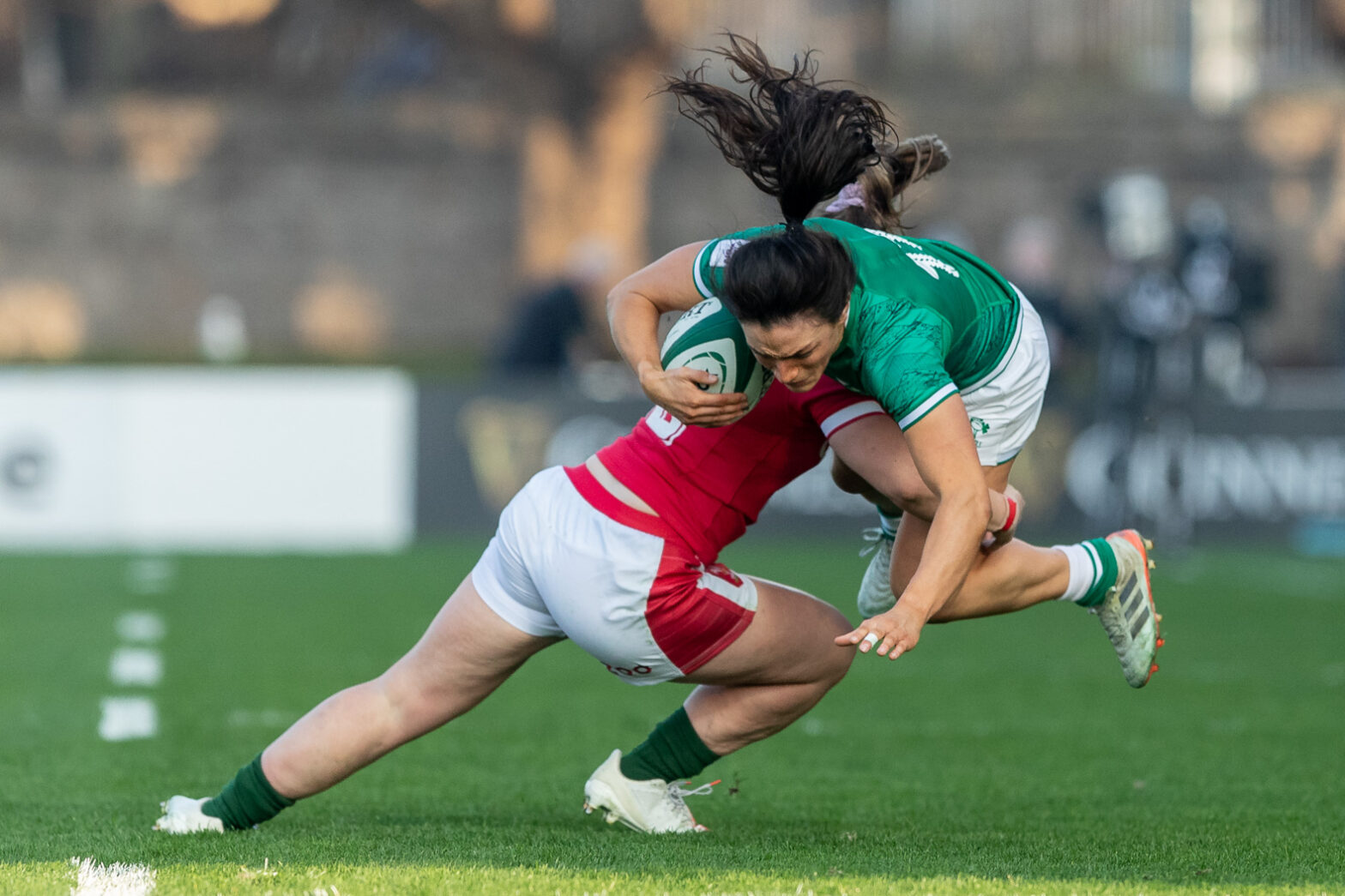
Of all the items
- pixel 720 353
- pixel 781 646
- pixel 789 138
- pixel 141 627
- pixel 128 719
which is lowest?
pixel 141 627

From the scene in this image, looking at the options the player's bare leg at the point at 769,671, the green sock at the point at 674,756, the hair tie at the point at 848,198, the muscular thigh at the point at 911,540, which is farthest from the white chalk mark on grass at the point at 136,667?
the hair tie at the point at 848,198

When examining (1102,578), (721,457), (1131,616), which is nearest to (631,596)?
(721,457)

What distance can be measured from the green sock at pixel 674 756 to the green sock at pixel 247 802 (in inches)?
34.5

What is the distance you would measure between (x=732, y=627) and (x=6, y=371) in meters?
10.3

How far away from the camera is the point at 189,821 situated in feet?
15.1

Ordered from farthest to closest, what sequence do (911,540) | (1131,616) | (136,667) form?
(136,667) → (1131,616) → (911,540)

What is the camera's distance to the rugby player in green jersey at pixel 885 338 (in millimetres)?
3904

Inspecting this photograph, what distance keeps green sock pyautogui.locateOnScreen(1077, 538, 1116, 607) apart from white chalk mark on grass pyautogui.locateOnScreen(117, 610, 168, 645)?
5.02m

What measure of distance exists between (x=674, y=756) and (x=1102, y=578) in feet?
3.89

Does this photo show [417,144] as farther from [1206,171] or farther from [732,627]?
[732,627]

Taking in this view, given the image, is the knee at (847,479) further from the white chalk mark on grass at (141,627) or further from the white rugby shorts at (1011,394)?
the white chalk mark on grass at (141,627)

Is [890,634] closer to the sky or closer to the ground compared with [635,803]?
closer to the sky

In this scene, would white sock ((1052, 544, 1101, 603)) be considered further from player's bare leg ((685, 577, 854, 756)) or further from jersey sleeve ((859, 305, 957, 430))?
jersey sleeve ((859, 305, 957, 430))

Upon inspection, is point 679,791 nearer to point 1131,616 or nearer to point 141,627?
point 1131,616
